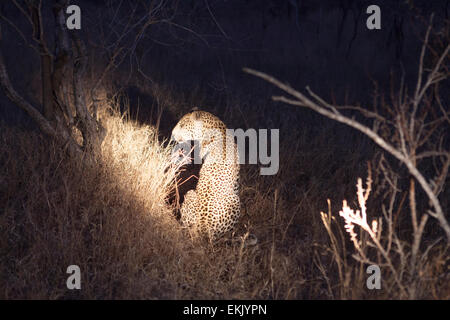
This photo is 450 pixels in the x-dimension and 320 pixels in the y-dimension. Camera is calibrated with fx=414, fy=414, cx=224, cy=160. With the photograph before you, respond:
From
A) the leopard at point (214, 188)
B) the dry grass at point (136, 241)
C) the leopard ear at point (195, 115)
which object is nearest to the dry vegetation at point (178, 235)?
the dry grass at point (136, 241)

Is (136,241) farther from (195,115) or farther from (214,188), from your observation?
(195,115)

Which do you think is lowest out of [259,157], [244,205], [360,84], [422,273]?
[422,273]

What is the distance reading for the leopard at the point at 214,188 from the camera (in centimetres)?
292

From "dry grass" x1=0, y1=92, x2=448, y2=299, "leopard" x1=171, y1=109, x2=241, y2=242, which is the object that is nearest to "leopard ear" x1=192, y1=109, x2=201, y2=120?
"leopard" x1=171, y1=109, x2=241, y2=242

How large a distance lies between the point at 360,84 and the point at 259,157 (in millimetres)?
4902

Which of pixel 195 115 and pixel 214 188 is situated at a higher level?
pixel 195 115

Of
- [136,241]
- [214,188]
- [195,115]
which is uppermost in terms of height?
[195,115]

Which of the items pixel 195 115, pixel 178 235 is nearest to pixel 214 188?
pixel 178 235

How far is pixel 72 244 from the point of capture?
256 cm

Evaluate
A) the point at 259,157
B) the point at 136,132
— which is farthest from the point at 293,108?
the point at 136,132

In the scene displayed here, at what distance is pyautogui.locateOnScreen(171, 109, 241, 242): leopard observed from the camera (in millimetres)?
2922

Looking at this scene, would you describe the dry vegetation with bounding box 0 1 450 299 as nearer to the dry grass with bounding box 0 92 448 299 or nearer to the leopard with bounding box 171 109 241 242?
the dry grass with bounding box 0 92 448 299

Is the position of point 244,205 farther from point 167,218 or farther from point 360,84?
point 360,84

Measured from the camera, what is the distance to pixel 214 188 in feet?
9.68
